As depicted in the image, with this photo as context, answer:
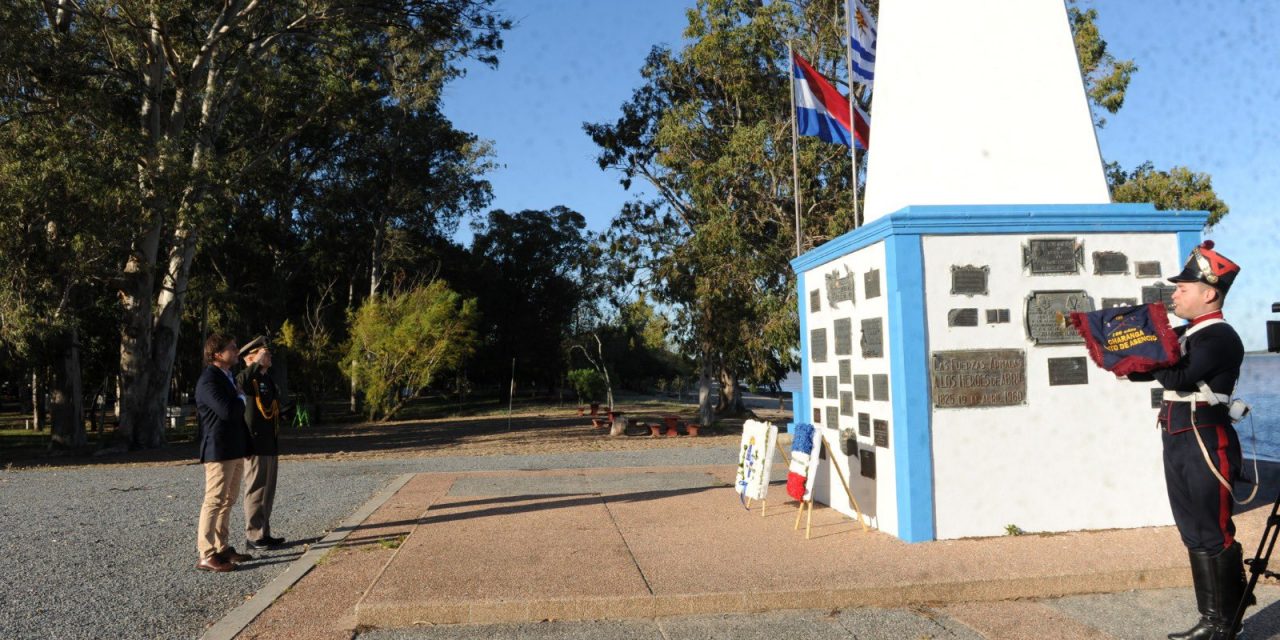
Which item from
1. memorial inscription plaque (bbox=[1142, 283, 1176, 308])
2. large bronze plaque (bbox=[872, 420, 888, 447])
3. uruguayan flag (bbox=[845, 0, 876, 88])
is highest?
uruguayan flag (bbox=[845, 0, 876, 88])

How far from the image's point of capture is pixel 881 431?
726cm

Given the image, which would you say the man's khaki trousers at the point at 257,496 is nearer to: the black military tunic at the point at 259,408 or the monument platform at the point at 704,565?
the black military tunic at the point at 259,408

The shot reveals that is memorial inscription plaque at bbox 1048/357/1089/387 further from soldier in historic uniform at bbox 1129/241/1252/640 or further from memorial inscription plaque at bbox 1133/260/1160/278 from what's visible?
soldier in historic uniform at bbox 1129/241/1252/640

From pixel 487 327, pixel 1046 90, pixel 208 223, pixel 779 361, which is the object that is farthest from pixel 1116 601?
pixel 487 327

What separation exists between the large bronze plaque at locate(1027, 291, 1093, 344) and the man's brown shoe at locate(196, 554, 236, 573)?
6.14 m

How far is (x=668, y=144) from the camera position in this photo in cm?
2558

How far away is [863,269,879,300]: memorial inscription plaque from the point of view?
7340mm

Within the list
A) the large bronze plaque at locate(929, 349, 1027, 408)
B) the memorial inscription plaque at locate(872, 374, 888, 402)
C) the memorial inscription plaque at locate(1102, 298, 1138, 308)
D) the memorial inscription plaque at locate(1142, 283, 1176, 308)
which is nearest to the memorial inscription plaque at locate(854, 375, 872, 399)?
the memorial inscription plaque at locate(872, 374, 888, 402)

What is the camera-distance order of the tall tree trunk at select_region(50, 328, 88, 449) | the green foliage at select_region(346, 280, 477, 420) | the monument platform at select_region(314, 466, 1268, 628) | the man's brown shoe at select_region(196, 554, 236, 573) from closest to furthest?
the monument platform at select_region(314, 466, 1268, 628) < the man's brown shoe at select_region(196, 554, 236, 573) < the tall tree trunk at select_region(50, 328, 88, 449) < the green foliage at select_region(346, 280, 477, 420)

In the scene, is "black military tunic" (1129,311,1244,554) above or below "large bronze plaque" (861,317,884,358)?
below

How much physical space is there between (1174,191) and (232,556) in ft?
75.8

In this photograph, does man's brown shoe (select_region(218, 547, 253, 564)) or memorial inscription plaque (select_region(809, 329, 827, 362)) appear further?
memorial inscription plaque (select_region(809, 329, 827, 362))

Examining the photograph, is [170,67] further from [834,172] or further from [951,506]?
[951,506]

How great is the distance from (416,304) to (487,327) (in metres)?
17.7
